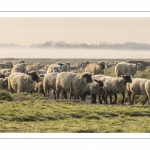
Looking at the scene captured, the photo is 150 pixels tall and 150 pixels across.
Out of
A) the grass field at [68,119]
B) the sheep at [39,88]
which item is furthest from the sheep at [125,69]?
the grass field at [68,119]

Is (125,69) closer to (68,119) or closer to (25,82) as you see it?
(25,82)

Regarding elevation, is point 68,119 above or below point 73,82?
below

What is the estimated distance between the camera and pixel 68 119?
738 inches

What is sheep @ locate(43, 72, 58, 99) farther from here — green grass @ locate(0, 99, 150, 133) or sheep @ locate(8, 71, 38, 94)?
green grass @ locate(0, 99, 150, 133)

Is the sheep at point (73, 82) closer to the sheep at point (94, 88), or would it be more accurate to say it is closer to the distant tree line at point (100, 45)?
the sheep at point (94, 88)

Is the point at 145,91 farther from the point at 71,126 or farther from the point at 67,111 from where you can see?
the point at 71,126

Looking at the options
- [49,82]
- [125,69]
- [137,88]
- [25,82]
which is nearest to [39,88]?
[49,82]

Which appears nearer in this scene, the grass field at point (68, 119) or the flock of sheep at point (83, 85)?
the grass field at point (68, 119)

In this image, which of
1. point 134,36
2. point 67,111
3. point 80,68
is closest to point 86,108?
point 67,111

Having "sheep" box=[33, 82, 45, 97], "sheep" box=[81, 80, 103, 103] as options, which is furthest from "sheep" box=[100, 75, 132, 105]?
"sheep" box=[33, 82, 45, 97]

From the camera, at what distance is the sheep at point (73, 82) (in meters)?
26.3

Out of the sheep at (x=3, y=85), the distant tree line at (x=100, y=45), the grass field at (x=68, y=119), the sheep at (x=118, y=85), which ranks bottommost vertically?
the grass field at (x=68, y=119)

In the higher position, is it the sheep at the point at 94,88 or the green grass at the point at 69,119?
the sheep at the point at 94,88

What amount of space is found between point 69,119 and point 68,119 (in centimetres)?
4
